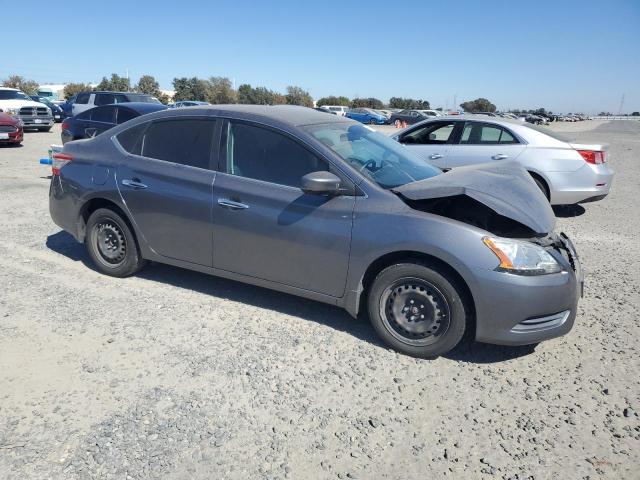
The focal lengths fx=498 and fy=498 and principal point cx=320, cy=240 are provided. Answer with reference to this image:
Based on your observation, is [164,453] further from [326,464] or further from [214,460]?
[326,464]

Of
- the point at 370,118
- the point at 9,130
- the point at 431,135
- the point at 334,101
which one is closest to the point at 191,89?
the point at 334,101

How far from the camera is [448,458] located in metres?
2.63

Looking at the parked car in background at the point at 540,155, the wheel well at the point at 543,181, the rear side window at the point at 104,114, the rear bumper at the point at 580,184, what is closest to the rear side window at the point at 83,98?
the rear side window at the point at 104,114

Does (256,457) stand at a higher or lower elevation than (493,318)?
lower

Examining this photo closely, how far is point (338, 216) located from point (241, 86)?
81150mm

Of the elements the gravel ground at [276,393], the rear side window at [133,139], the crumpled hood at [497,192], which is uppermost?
the rear side window at [133,139]

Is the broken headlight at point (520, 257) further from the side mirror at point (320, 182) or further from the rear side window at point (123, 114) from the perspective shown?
the rear side window at point (123, 114)

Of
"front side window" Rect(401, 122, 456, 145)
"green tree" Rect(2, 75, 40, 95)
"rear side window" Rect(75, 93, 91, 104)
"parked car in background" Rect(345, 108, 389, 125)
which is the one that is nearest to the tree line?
"green tree" Rect(2, 75, 40, 95)

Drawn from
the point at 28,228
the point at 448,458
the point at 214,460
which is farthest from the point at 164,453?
the point at 28,228

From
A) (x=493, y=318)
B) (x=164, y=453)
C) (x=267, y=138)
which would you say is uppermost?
(x=267, y=138)

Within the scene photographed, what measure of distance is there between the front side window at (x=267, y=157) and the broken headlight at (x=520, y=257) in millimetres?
1362

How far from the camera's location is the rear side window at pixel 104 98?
770 inches

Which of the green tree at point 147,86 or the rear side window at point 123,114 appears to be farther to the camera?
the green tree at point 147,86

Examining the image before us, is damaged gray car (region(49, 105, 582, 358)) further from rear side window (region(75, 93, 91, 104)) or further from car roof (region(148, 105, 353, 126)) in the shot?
rear side window (region(75, 93, 91, 104))
